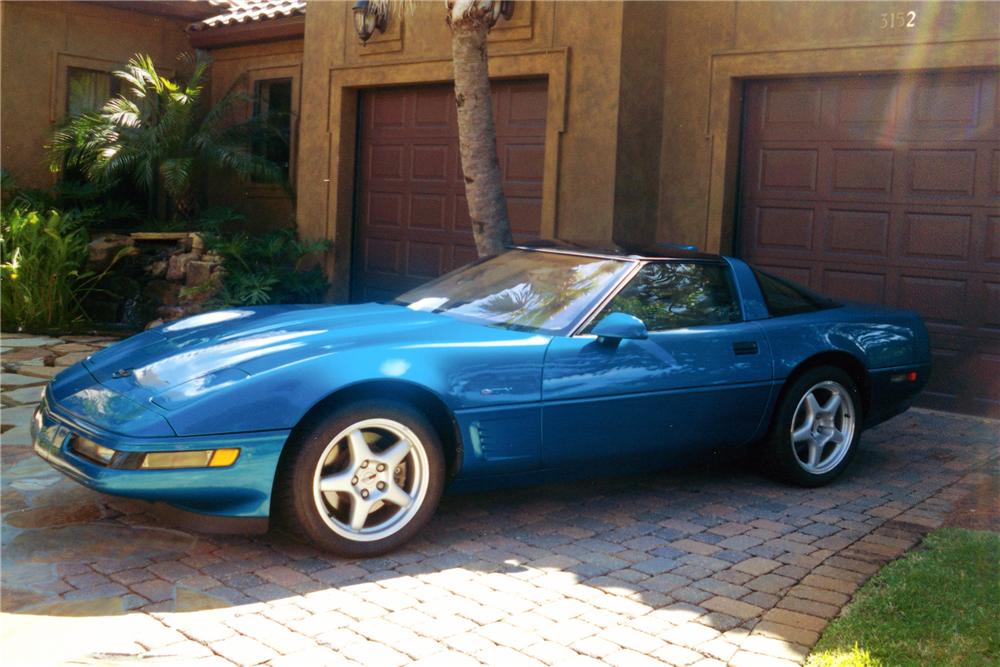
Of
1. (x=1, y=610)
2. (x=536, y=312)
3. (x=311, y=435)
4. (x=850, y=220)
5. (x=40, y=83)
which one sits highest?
(x=40, y=83)

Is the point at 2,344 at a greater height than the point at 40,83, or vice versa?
the point at 40,83

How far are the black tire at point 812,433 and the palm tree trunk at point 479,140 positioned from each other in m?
3.00

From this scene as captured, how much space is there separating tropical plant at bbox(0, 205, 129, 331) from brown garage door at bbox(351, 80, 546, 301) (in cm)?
313

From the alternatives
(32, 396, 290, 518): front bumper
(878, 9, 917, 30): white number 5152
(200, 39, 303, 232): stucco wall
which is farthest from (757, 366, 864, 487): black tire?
(200, 39, 303, 232): stucco wall

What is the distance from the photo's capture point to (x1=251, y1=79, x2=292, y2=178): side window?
13.8 meters

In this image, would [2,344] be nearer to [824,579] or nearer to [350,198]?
[350,198]

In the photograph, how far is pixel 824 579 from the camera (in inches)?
178

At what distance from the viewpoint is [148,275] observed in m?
12.4

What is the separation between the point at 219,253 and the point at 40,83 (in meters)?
4.65

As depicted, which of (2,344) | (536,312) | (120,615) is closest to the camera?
(120,615)

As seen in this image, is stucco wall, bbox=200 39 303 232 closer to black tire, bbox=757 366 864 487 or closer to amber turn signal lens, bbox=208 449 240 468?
black tire, bbox=757 366 864 487

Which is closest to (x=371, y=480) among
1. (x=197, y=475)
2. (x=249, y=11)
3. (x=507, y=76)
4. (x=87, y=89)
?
(x=197, y=475)

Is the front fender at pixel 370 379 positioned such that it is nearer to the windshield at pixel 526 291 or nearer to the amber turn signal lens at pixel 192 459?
the amber turn signal lens at pixel 192 459

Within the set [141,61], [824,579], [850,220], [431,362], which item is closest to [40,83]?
[141,61]
